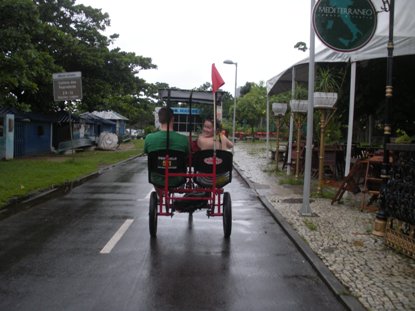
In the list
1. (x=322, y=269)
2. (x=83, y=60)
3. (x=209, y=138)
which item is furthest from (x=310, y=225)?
(x=83, y=60)

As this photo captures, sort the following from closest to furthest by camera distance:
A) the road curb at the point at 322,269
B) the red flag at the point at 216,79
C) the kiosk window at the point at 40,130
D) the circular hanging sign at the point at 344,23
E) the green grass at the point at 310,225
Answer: the road curb at the point at 322,269 → the red flag at the point at 216,79 → the circular hanging sign at the point at 344,23 → the green grass at the point at 310,225 → the kiosk window at the point at 40,130

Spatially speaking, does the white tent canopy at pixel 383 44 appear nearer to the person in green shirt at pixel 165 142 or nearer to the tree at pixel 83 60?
the person in green shirt at pixel 165 142

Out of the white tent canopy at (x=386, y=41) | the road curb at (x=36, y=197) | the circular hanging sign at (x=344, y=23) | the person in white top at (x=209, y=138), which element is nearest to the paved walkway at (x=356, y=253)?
the person in white top at (x=209, y=138)

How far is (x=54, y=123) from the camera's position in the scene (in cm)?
2825

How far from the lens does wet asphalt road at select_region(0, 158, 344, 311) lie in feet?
14.5

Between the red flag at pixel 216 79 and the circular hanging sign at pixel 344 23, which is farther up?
the circular hanging sign at pixel 344 23

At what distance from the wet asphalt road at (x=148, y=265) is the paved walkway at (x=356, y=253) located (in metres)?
0.31

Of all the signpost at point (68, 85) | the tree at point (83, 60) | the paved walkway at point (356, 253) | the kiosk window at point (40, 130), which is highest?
the tree at point (83, 60)

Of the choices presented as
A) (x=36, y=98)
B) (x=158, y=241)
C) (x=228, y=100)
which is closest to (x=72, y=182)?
(x=158, y=241)

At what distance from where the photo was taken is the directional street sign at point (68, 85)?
1794 cm

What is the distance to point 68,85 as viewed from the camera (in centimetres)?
1803

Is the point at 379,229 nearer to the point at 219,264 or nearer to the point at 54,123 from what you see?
the point at 219,264

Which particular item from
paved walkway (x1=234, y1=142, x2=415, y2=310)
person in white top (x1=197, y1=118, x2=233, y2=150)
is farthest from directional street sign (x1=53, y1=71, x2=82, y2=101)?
person in white top (x1=197, y1=118, x2=233, y2=150)

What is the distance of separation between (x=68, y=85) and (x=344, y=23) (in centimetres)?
1308
